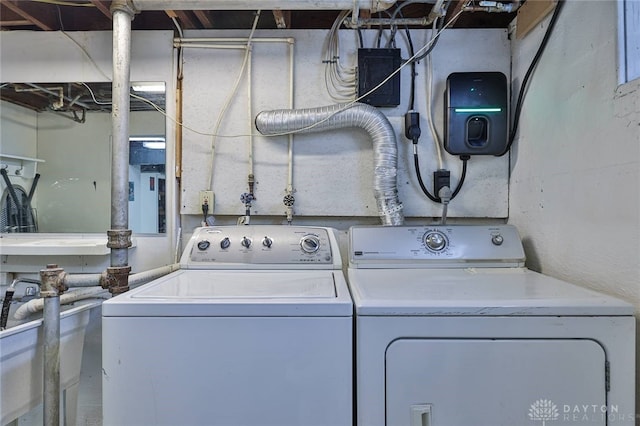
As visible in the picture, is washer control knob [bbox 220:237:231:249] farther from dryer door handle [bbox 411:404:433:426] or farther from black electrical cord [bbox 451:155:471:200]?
black electrical cord [bbox 451:155:471:200]

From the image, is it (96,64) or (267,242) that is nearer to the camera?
(267,242)

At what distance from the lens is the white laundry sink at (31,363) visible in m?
1.00

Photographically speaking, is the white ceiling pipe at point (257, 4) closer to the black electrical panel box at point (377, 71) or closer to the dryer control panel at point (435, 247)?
the black electrical panel box at point (377, 71)

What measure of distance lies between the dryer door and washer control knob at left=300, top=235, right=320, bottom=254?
2.23 ft

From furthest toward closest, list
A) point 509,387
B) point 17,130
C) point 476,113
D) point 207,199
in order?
point 17,130 → point 207,199 → point 476,113 → point 509,387

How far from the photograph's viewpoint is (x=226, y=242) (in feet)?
4.73

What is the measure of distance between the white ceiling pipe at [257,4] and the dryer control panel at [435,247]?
972mm

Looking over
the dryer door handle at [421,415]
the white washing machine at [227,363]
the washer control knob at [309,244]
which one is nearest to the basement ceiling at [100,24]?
the washer control knob at [309,244]

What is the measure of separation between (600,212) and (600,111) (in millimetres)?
345

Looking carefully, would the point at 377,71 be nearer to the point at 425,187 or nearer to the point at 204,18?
the point at 425,187

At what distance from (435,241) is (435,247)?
1.1 inches

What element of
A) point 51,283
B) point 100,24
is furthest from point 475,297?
point 100,24

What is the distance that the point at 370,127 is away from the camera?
65.6 inches

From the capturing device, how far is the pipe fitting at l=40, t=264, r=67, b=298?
1074 mm
